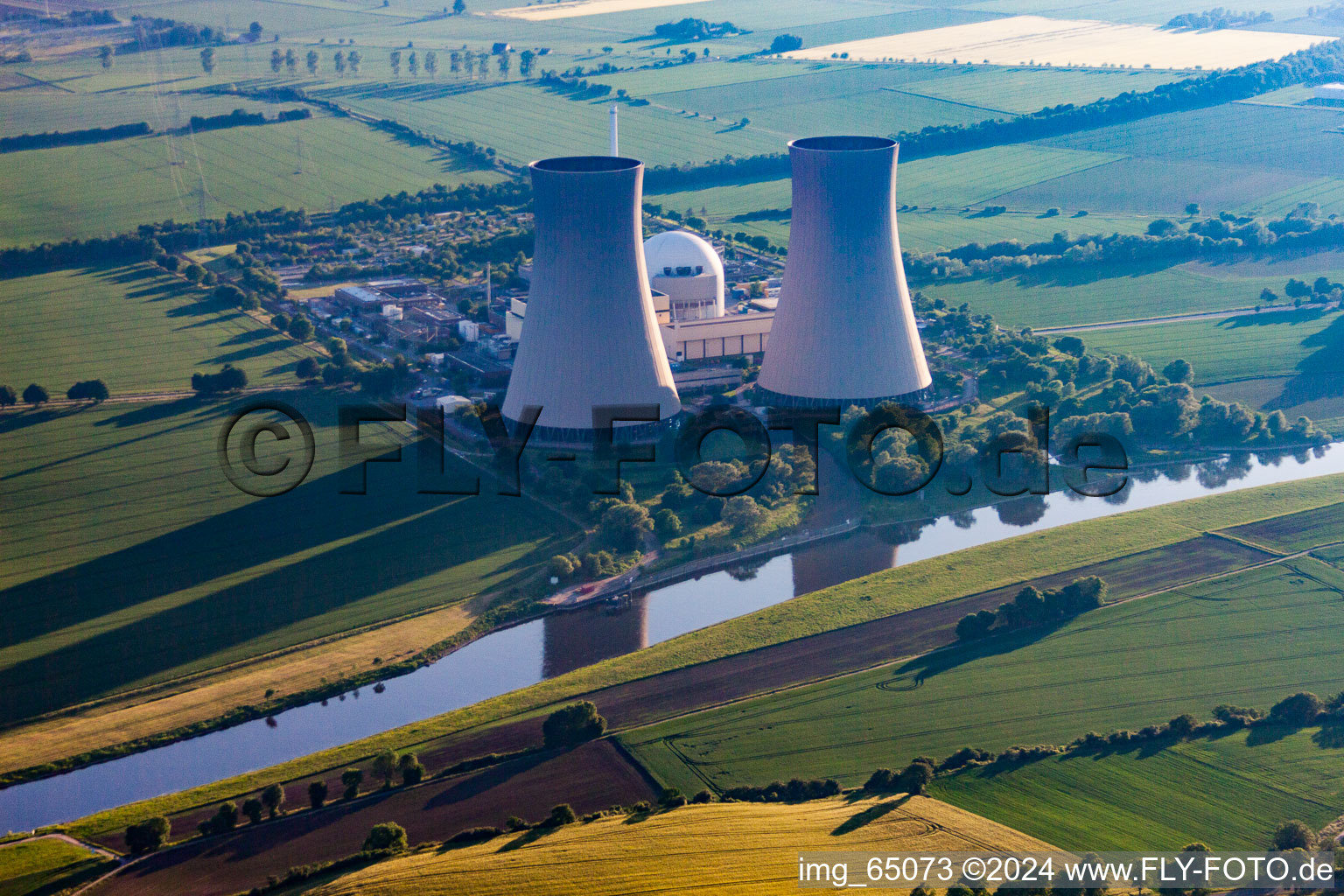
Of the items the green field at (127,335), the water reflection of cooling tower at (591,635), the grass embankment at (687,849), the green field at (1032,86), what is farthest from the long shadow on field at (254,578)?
the green field at (1032,86)

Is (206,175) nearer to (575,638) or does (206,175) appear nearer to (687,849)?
(575,638)

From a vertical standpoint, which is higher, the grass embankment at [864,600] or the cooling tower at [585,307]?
the cooling tower at [585,307]

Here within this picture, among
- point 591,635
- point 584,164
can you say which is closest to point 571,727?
point 591,635

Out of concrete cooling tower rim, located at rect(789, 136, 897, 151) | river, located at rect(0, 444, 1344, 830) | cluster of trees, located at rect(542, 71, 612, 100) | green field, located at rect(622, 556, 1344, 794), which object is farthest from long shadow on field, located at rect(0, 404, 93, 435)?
cluster of trees, located at rect(542, 71, 612, 100)

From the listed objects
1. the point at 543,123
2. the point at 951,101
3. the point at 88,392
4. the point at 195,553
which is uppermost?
the point at 951,101

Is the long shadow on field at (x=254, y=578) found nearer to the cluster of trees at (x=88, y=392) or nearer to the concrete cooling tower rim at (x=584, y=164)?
the cluster of trees at (x=88, y=392)

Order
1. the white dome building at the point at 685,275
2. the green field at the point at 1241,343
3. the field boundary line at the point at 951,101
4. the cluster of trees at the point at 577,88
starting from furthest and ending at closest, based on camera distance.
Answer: the cluster of trees at the point at 577,88 → the field boundary line at the point at 951,101 → the white dome building at the point at 685,275 → the green field at the point at 1241,343
